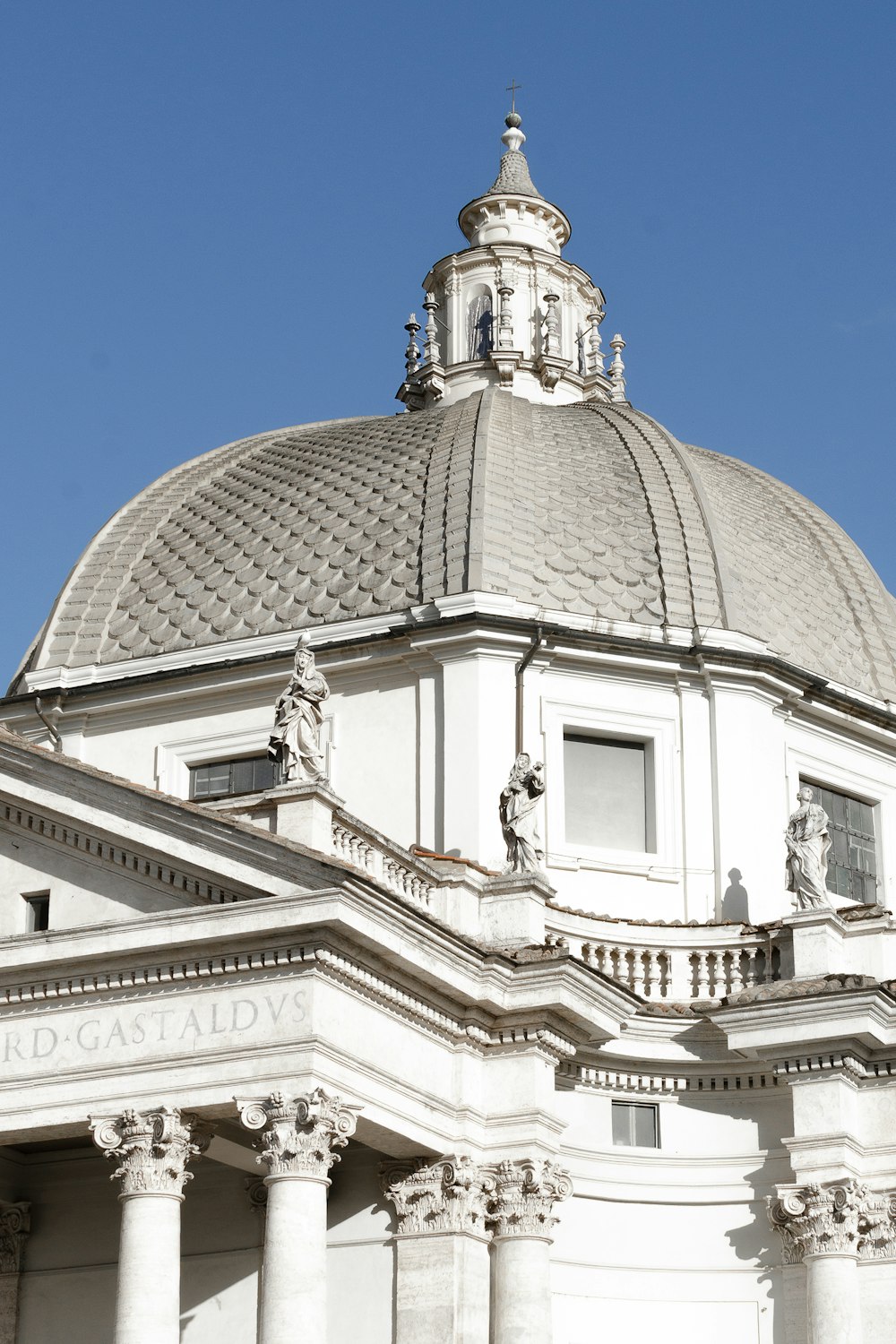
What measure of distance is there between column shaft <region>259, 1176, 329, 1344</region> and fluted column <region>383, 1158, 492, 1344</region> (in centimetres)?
210

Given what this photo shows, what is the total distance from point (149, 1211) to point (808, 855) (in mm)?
9848

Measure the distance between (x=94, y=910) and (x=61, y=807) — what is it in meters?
1.17

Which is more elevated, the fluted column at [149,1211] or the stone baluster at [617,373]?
the stone baluster at [617,373]

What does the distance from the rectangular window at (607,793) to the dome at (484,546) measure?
5.78 ft

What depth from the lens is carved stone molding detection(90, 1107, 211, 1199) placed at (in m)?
23.6

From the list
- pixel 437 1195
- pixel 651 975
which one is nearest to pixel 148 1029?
pixel 437 1195

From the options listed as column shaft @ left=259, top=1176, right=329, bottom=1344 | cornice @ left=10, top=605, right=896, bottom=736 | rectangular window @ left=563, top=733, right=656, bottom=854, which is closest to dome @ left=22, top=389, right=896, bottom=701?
cornice @ left=10, top=605, right=896, bottom=736

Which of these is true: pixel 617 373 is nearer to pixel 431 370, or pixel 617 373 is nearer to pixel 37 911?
pixel 431 370

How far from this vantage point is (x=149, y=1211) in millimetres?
23453

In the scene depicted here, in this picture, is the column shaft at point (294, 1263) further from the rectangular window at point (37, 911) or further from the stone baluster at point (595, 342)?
the stone baluster at point (595, 342)

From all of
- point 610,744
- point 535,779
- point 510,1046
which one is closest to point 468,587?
point 610,744

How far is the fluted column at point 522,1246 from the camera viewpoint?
25391 millimetres

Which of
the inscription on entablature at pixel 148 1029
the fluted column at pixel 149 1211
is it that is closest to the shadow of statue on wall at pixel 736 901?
the inscription on entablature at pixel 148 1029

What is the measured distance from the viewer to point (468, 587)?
31531 millimetres
